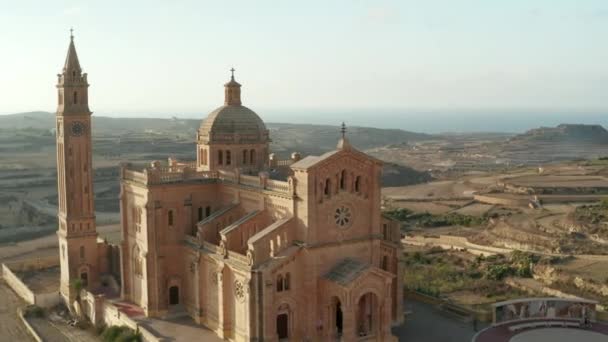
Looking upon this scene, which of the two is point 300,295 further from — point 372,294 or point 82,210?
point 82,210

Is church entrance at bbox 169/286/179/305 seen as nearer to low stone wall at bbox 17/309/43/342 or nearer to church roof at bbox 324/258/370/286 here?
low stone wall at bbox 17/309/43/342

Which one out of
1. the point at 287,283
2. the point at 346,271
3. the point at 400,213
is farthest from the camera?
the point at 400,213

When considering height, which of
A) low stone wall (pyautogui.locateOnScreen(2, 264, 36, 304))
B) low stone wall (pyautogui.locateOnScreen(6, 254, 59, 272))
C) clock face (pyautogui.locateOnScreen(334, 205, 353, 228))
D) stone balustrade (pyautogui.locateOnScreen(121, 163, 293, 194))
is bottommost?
A: low stone wall (pyautogui.locateOnScreen(2, 264, 36, 304))

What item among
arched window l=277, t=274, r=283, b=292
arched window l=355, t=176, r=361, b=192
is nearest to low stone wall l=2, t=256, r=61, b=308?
arched window l=277, t=274, r=283, b=292

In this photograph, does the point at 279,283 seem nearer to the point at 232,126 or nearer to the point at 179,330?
the point at 179,330

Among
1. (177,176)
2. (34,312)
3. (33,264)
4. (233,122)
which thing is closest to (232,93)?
(233,122)

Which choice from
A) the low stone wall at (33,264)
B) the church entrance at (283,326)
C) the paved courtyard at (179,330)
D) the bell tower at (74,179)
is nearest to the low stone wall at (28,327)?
the bell tower at (74,179)

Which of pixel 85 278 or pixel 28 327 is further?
pixel 85 278
